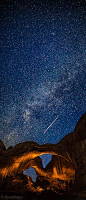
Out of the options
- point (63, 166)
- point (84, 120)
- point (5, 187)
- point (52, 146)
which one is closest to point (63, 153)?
point (52, 146)

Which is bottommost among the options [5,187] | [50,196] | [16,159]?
[5,187]

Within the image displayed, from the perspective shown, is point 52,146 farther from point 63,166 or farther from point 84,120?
point 84,120

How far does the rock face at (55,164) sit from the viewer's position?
44.5ft

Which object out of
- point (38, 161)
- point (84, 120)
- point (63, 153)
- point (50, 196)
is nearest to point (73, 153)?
point (63, 153)

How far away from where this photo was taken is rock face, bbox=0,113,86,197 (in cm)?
1356

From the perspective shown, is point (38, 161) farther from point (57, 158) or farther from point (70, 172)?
point (70, 172)

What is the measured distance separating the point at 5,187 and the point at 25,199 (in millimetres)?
5469

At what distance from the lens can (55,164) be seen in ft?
68.4

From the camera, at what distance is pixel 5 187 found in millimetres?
14719

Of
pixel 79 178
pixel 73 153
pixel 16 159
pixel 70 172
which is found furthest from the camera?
pixel 70 172

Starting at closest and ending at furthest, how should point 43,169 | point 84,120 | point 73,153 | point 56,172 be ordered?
1. point 84,120
2. point 73,153
3. point 56,172
4. point 43,169

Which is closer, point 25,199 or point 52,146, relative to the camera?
point 25,199

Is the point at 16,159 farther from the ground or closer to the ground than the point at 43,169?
farther from the ground

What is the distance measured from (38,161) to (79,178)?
1086cm
